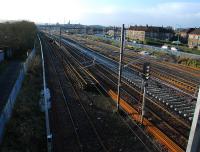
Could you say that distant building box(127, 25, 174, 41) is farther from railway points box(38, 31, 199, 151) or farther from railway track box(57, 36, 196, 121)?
railway track box(57, 36, 196, 121)

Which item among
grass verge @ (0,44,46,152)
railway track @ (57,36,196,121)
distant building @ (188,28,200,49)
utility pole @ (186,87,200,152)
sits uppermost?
utility pole @ (186,87,200,152)

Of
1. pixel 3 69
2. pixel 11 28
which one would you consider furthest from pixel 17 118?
pixel 11 28

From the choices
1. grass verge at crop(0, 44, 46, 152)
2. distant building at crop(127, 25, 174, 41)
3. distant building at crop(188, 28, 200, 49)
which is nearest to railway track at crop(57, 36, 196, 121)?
grass verge at crop(0, 44, 46, 152)

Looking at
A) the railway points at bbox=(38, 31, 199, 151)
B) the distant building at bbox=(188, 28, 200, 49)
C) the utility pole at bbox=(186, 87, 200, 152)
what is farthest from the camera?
the distant building at bbox=(188, 28, 200, 49)

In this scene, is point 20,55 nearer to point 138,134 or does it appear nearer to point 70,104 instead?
point 70,104

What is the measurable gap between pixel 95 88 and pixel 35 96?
14.8 ft

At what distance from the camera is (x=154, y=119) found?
13.5m

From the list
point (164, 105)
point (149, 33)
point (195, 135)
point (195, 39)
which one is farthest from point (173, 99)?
point (149, 33)

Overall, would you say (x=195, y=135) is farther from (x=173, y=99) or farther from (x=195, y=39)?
(x=195, y=39)

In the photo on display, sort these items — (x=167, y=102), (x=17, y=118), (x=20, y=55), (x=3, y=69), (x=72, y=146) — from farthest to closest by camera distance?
(x=20, y=55) → (x=3, y=69) → (x=167, y=102) → (x=17, y=118) → (x=72, y=146)

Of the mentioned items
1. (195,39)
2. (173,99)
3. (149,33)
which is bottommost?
(173,99)

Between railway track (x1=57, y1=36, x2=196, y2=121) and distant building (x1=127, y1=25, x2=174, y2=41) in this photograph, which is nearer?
railway track (x1=57, y1=36, x2=196, y2=121)

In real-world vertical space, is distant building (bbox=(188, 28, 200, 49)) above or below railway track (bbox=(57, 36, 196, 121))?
above

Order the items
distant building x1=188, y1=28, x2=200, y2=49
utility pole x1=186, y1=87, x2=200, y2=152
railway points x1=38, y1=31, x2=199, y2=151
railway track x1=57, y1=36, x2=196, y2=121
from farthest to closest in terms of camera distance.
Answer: distant building x1=188, y1=28, x2=200, y2=49 < railway track x1=57, y1=36, x2=196, y2=121 < railway points x1=38, y1=31, x2=199, y2=151 < utility pole x1=186, y1=87, x2=200, y2=152
